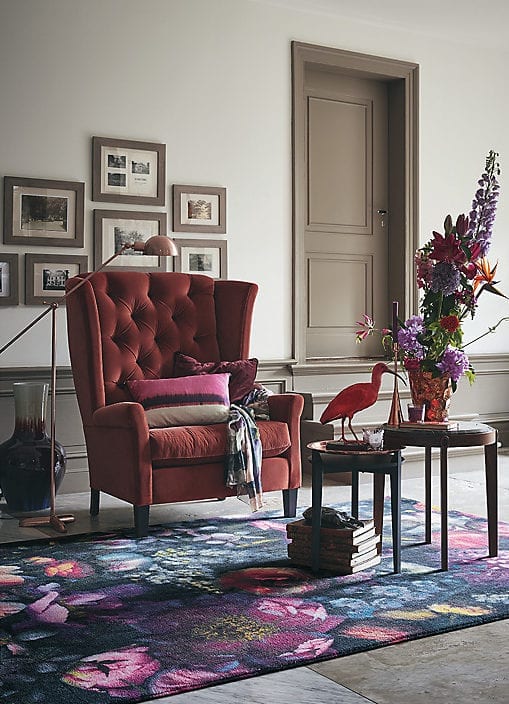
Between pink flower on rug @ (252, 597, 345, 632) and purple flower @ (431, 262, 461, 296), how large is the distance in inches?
50.5

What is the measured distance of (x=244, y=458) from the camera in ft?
14.5

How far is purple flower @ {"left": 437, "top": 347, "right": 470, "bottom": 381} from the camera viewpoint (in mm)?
3668

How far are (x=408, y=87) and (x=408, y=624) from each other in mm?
4557

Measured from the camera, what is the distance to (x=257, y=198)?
599 centimetres

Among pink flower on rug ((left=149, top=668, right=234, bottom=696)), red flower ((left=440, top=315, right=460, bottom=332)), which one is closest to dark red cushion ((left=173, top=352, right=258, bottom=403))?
red flower ((left=440, top=315, right=460, bottom=332))

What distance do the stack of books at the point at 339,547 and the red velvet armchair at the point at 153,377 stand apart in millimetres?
789

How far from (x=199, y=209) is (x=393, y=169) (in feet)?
5.54

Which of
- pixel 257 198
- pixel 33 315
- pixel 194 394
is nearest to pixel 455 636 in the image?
pixel 194 394

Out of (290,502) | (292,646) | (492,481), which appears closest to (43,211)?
(290,502)

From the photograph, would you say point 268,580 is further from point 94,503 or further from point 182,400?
point 94,503

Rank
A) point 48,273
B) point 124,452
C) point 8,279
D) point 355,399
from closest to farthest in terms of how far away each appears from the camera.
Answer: point 355,399, point 124,452, point 8,279, point 48,273

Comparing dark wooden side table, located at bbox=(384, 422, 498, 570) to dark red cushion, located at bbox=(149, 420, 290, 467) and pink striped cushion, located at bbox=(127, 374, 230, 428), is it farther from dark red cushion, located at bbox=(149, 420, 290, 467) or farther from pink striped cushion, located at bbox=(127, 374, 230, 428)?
pink striped cushion, located at bbox=(127, 374, 230, 428)

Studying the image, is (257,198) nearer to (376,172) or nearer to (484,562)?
(376,172)

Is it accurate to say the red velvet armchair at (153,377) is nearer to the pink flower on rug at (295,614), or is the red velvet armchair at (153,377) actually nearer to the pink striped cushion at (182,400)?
the pink striped cushion at (182,400)
